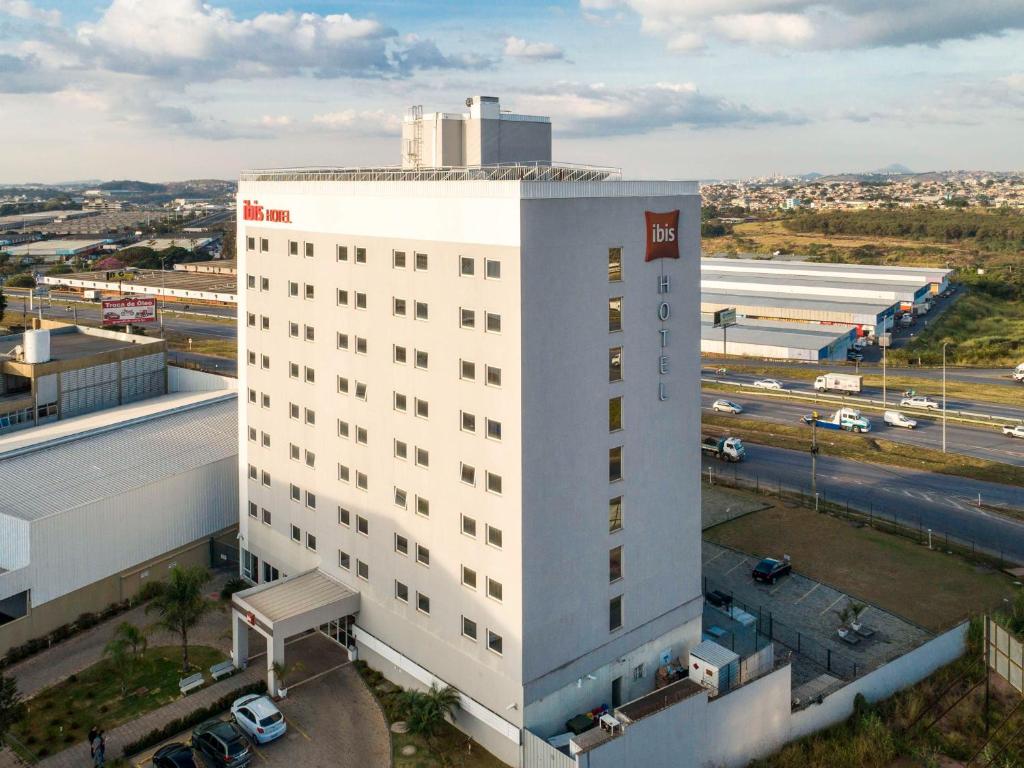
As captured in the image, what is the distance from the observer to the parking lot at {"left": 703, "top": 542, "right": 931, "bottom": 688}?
41656 mm

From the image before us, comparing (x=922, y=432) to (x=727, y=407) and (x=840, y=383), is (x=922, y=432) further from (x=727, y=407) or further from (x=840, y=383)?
(x=727, y=407)

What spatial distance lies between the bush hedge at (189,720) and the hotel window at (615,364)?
21228 mm

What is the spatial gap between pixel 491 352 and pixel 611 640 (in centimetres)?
1360

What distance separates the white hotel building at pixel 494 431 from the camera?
107 ft

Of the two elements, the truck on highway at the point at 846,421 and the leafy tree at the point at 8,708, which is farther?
the truck on highway at the point at 846,421

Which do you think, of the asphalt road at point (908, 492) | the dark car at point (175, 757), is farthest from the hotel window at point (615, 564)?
the asphalt road at point (908, 492)

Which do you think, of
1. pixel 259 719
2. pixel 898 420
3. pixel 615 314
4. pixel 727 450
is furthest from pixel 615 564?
pixel 898 420

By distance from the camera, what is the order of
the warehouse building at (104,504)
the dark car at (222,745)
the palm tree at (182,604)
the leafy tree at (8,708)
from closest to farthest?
the leafy tree at (8,708) < the dark car at (222,745) < the palm tree at (182,604) < the warehouse building at (104,504)

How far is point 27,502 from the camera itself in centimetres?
4350

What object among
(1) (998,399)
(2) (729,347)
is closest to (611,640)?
(1) (998,399)

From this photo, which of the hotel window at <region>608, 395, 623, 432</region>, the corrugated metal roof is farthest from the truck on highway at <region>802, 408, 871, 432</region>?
the corrugated metal roof

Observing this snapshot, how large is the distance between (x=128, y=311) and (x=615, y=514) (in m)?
57.3

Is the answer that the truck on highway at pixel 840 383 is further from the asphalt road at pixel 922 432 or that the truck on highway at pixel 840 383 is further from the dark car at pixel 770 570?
the dark car at pixel 770 570

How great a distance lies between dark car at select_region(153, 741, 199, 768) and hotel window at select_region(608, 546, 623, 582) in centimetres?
1787
